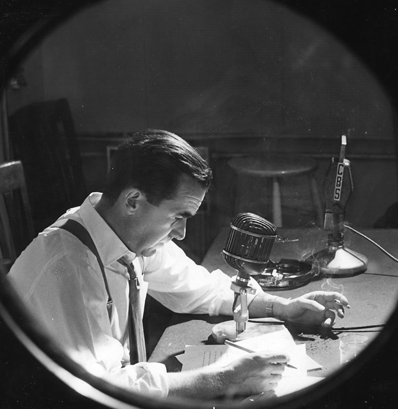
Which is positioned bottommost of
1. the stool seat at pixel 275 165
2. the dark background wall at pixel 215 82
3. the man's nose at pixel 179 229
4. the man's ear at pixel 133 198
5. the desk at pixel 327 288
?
the desk at pixel 327 288

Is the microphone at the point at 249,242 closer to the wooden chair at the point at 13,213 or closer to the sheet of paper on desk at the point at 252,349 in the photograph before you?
the sheet of paper on desk at the point at 252,349

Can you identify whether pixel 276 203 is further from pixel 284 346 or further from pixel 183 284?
pixel 284 346

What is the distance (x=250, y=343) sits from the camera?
4.62ft

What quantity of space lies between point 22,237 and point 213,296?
1.98ft

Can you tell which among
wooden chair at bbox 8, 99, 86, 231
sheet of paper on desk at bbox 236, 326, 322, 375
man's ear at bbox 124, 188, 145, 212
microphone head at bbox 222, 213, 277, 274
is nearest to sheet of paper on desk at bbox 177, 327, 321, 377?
sheet of paper on desk at bbox 236, 326, 322, 375

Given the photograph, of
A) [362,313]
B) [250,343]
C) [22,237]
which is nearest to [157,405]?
[250,343]

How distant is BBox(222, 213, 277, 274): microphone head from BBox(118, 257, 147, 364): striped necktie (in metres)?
0.30

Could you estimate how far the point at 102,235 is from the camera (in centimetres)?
139

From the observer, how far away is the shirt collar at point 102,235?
138 centimetres

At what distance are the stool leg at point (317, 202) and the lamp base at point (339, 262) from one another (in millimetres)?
134

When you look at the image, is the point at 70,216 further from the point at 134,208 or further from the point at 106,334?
the point at 106,334

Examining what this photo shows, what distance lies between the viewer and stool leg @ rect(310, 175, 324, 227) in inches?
74.7

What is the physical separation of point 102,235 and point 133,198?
0.12 m

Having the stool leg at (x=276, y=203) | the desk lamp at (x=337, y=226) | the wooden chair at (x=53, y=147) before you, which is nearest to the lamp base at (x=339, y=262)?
the desk lamp at (x=337, y=226)
